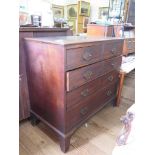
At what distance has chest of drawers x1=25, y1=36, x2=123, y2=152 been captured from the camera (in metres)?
1.08

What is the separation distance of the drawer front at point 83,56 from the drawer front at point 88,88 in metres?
0.20

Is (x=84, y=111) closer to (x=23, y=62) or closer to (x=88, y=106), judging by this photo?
(x=88, y=106)

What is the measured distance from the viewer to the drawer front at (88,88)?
118cm

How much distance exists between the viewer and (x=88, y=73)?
4.17 feet

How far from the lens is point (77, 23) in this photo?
4.41m

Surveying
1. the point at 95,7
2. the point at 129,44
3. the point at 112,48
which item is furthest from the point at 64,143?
the point at 95,7

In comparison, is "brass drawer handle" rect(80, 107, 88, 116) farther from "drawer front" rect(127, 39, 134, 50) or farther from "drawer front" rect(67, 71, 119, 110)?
"drawer front" rect(127, 39, 134, 50)

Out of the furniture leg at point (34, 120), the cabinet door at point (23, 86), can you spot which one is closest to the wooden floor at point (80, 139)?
the furniture leg at point (34, 120)

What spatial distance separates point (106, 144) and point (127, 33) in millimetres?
1575

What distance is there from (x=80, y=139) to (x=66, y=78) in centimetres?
66

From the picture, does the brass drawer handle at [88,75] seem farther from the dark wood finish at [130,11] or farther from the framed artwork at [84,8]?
the framed artwork at [84,8]

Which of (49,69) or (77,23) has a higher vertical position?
(77,23)
